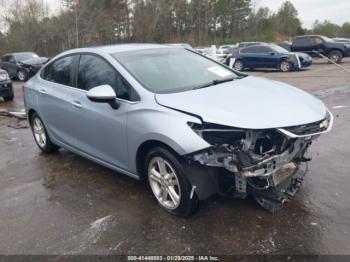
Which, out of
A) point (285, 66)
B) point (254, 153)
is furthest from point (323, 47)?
point (254, 153)

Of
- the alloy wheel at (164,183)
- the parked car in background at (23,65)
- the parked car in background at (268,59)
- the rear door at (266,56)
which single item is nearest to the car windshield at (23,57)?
the parked car in background at (23,65)

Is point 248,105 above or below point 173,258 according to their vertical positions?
above

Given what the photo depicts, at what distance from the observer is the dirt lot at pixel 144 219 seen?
10.6 feet

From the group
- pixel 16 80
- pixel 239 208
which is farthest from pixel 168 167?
pixel 16 80

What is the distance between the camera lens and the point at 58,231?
3596mm

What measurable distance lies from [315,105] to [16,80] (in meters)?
20.5

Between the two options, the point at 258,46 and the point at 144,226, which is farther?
the point at 258,46

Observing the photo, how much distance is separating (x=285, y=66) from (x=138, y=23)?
34507mm

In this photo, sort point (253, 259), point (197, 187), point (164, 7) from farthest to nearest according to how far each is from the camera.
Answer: point (164, 7), point (197, 187), point (253, 259)

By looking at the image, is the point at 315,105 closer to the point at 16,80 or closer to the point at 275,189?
the point at 275,189

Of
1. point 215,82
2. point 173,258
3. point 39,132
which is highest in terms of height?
point 215,82

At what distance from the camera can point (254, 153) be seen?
327cm

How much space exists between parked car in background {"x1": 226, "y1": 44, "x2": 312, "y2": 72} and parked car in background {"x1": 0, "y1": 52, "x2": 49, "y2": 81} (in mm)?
10404

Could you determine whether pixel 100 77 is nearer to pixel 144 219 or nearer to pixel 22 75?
pixel 144 219
